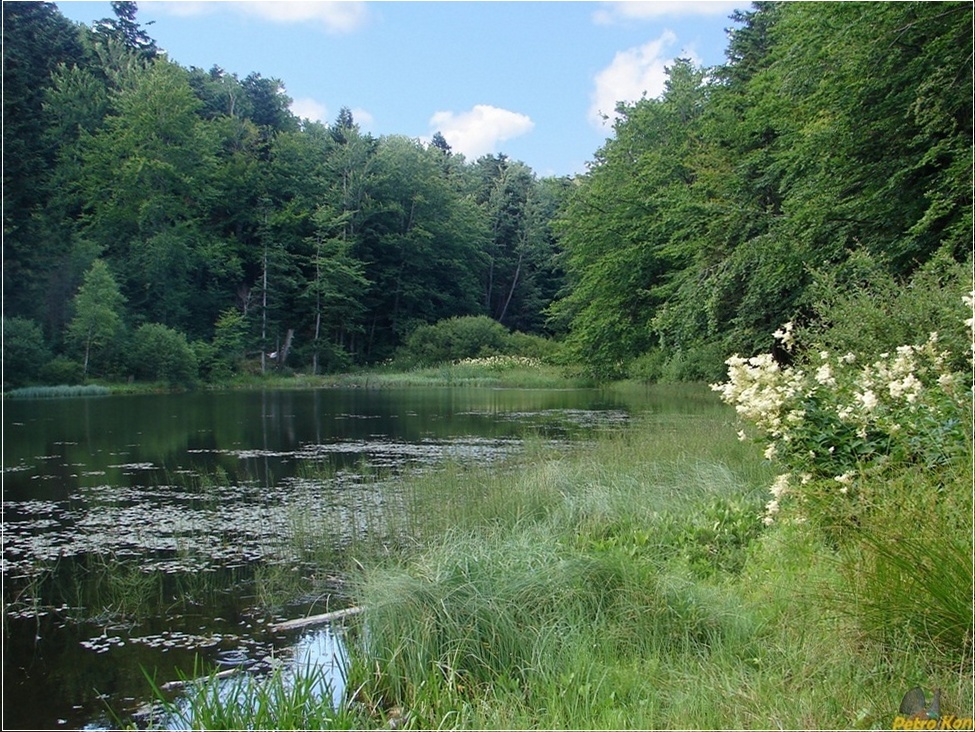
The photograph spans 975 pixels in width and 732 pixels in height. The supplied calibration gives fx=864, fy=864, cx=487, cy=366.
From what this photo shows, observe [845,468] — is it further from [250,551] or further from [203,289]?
[203,289]

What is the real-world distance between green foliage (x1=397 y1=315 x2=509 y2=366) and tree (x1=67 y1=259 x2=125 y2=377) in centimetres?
1676

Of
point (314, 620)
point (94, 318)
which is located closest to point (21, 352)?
point (94, 318)

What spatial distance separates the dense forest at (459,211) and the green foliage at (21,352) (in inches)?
3.7

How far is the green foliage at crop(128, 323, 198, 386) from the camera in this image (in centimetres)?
3328

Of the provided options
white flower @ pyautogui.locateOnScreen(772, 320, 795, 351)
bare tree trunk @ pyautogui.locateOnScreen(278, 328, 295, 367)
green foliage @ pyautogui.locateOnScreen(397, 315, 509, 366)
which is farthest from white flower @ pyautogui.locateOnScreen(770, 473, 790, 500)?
bare tree trunk @ pyautogui.locateOnScreen(278, 328, 295, 367)

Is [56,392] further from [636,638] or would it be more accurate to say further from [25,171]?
[636,638]

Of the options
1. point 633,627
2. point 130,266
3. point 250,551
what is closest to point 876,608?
point 633,627

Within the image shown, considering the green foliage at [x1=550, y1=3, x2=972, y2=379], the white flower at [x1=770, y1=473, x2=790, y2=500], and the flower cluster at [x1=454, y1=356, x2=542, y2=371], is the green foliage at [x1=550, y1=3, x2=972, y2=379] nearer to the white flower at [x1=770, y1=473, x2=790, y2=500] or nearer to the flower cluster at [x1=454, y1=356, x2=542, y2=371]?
the white flower at [x1=770, y1=473, x2=790, y2=500]

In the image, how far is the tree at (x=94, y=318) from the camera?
31750 millimetres

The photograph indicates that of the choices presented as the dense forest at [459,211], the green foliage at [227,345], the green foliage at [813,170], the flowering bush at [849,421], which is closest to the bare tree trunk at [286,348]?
the dense forest at [459,211]

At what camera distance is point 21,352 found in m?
28.3

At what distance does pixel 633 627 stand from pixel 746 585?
90 centimetres

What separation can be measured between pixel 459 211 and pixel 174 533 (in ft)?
166

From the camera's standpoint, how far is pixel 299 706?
11.3ft
